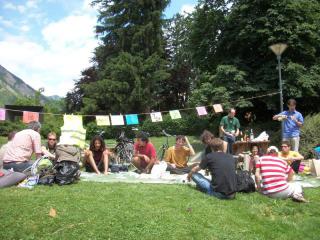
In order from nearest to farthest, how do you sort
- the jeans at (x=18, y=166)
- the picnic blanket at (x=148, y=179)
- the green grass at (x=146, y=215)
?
the green grass at (x=146, y=215)
the jeans at (x=18, y=166)
the picnic blanket at (x=148, y=179)

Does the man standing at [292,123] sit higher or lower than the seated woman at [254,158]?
higher

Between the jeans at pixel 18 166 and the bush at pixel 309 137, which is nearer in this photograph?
the jeans at pixel 18 166

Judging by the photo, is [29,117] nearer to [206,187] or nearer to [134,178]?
[134,178]

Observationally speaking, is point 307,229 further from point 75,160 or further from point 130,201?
point 75,160

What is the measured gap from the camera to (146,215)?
20.2ft

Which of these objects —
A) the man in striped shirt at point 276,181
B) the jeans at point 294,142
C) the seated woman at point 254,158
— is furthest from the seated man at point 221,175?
the jeans at point 294,142

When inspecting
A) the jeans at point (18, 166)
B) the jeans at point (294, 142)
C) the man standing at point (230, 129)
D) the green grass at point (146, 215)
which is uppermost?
the man standing at point (230, 129)

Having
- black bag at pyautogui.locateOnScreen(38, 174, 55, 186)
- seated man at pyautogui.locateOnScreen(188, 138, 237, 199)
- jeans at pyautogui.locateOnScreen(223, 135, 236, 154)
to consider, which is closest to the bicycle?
jeans at pyautogui.locateOnScreen(223, 135, 236, 154)

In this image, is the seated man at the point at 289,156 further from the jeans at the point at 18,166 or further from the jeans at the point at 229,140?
the jeans at the point at 18,166

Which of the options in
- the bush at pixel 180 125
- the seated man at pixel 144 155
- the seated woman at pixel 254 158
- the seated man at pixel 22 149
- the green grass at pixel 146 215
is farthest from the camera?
Result: the bush at pixel 180 125

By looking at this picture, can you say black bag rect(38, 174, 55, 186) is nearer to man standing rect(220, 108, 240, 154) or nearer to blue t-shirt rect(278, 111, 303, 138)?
man standing rect(220, 108, 240, 154)

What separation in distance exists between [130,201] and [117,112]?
94.9ft

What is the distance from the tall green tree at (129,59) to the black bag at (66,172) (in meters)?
25.9

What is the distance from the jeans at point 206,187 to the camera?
7270 mm
